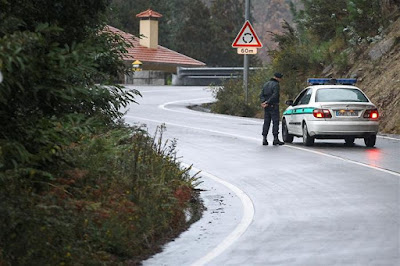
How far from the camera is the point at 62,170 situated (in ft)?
42.8

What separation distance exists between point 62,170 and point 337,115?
13219 millimetres

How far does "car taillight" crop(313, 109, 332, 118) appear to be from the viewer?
2538cm

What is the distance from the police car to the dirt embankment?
5157mm

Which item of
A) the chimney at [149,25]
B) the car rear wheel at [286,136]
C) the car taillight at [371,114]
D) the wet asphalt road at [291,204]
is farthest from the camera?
the chimney at [149,25]

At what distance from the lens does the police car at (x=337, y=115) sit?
82.7 feet

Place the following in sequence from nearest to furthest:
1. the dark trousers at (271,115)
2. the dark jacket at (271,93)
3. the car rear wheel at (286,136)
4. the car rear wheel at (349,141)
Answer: the car rear wheel at (349,141)
the dark trousers at (271,115)
the dark jacket at (271,93)
the car rear wheel at (286,136)

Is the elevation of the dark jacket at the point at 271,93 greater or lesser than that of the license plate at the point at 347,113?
greater

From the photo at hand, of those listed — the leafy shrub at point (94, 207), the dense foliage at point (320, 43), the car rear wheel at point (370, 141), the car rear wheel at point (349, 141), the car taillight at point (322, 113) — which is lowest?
the car rear wheel at point (349, 141)

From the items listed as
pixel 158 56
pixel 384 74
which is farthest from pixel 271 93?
pixel 158 56

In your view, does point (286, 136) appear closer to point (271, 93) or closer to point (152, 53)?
point (271, 93)

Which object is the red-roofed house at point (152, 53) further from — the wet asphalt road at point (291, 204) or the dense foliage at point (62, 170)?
the dense foliage at point (62, 170)

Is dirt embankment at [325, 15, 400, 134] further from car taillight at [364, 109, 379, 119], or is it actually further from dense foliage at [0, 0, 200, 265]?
dense foliage at [0, 0, 200, 265]

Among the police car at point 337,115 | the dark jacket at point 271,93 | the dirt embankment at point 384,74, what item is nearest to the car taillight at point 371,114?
the police car at point 337,115

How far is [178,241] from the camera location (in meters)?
12.5
